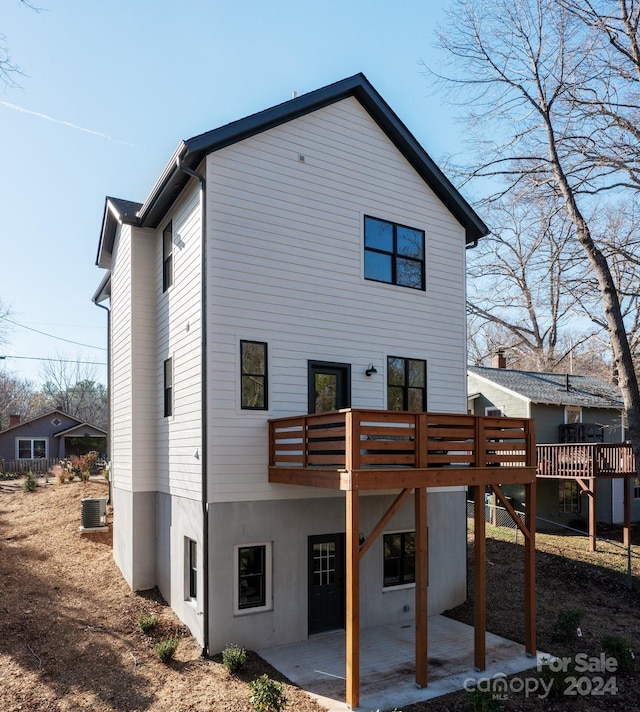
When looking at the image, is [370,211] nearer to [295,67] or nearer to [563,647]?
[295,67]

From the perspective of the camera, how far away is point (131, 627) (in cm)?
1029

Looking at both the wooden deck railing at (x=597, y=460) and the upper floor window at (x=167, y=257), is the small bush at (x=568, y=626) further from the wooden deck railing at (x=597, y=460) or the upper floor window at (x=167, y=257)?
the upper floor window at (x=167, y=257)

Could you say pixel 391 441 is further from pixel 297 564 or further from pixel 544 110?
pixel 544 110

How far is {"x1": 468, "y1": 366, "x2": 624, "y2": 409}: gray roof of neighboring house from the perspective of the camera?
21.5 metres

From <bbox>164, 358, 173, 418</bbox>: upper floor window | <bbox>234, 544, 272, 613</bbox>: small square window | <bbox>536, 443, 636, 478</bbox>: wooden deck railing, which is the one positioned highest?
<bbox>164, 358, 173, 418</bbox>: upper floor window

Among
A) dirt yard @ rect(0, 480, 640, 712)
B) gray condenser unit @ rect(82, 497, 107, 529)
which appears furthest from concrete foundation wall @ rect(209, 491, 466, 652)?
gray condenser unit @ rect(82, 497, 107, 529)

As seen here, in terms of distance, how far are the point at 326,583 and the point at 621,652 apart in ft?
16.0

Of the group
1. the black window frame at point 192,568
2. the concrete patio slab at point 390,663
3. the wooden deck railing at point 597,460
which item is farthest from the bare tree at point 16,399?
the concrete patio slab at point 390,663

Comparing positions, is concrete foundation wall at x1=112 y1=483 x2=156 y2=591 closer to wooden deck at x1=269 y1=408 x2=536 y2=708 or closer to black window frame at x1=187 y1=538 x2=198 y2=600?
black window frame at x1=187 y1=538 x2=198 y2=600

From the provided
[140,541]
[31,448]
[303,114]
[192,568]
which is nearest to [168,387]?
[140,541]

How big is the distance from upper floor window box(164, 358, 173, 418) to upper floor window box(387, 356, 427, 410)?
14.4 ft

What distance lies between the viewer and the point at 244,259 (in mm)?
10234

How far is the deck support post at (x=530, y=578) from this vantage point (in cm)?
959

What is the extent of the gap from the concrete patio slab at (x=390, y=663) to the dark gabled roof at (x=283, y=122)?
27.5 ft
